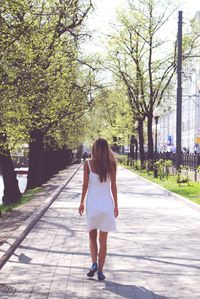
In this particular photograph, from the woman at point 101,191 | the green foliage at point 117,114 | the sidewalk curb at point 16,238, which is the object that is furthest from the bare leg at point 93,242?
the green foliage at point 117,114

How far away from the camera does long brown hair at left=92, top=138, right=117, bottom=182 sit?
7.69 metres

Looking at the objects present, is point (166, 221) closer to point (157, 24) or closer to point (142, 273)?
point (142, 273)

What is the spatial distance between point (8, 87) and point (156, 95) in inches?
1109

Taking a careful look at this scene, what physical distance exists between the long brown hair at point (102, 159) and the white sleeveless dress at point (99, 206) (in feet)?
0.25

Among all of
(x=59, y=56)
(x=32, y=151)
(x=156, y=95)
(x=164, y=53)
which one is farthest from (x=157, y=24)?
(x=59, y=56)

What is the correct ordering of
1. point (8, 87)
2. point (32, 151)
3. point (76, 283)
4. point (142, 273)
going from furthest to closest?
point (32, 151), point (8, 87), point (142, 273), point (76, 283)

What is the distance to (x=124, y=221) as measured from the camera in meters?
14.9

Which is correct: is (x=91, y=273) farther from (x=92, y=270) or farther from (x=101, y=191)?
(x=101, y=191)

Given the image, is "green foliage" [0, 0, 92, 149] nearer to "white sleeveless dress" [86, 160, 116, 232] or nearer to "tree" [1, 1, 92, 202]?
"tree" [1, 1, 92, 202]

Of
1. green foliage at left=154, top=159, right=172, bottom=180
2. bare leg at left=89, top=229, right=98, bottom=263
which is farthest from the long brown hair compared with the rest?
green foliage at left=154, top=159, right=172, bottom=180

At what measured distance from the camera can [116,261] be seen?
9.28 meters

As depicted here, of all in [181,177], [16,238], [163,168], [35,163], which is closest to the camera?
[16,238]

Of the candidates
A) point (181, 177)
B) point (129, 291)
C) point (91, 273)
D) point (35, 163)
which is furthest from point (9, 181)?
point (129, 291)

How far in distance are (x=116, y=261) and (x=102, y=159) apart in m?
2.22
